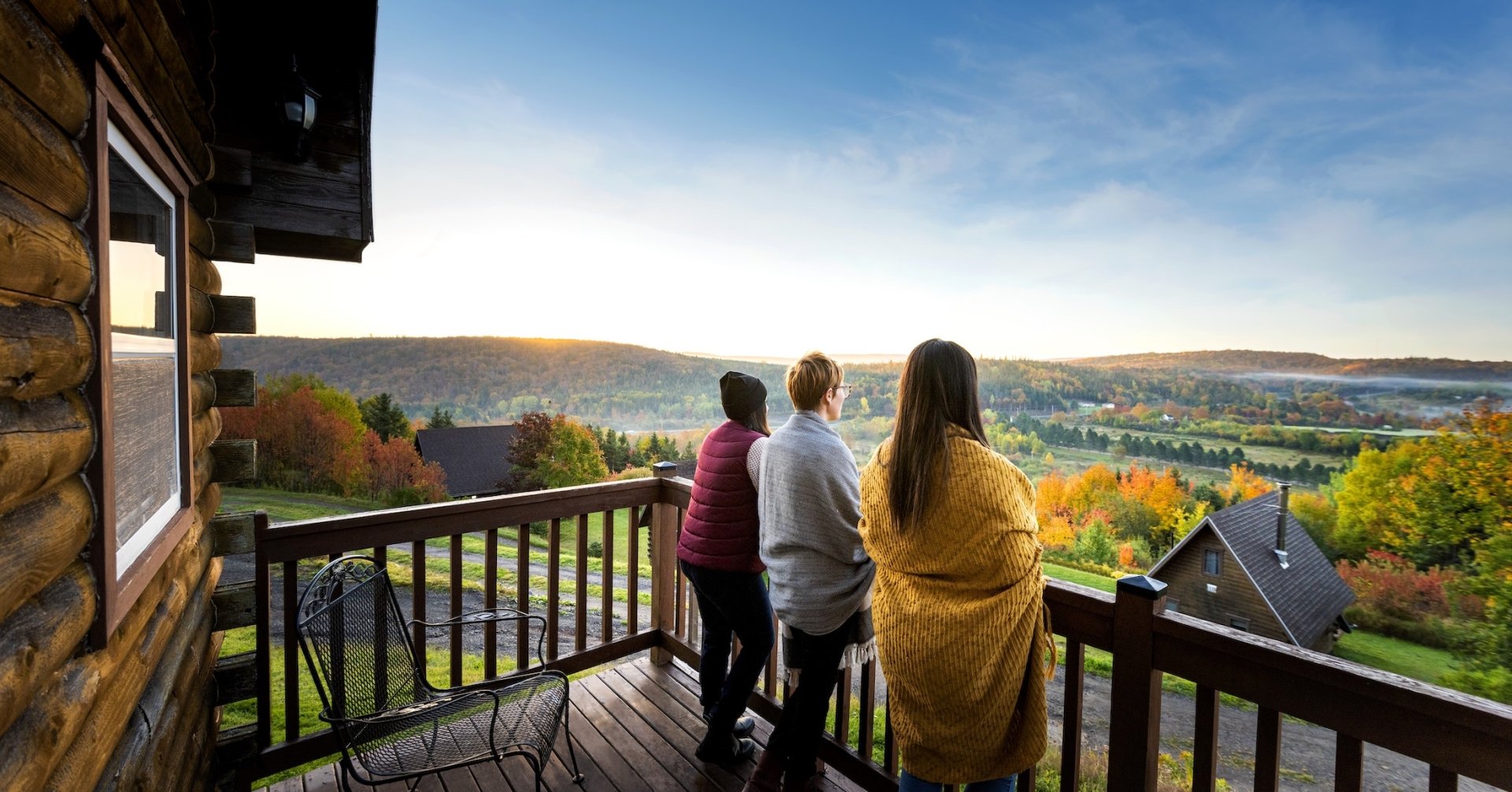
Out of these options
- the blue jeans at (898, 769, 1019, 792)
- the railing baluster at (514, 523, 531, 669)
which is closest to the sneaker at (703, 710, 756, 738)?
the railing baluster at (514, 523, 531, 669)

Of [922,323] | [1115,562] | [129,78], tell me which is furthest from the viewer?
[922,323]

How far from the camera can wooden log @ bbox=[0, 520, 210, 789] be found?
69cm

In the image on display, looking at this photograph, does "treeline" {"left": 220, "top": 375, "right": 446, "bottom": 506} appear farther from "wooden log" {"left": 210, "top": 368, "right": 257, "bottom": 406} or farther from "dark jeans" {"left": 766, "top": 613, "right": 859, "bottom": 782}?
"dark jeans" {"left": 766, "top": 613, "right": 859, "bottom": 782}

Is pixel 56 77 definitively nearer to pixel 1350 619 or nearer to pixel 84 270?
pixel 84 270

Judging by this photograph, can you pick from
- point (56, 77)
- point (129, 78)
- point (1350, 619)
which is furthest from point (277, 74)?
point (1350, 619)

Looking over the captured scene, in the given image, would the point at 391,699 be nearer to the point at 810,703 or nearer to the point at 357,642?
the point at 357,642

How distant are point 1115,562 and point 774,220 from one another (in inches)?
493

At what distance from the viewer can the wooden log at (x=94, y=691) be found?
69 cm

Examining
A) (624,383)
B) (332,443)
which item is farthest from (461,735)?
(624,383)

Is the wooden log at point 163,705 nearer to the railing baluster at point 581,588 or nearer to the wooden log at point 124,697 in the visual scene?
the wooden log at point 124,697

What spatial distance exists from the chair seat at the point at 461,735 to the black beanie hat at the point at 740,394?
3.75ft

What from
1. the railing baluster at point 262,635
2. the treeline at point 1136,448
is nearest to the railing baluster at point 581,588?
the railing baluster at point 262,635

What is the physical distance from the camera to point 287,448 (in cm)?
1042

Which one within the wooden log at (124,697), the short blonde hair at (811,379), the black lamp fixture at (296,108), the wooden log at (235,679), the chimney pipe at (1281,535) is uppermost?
A: the black lamp fixture at (296,108)
